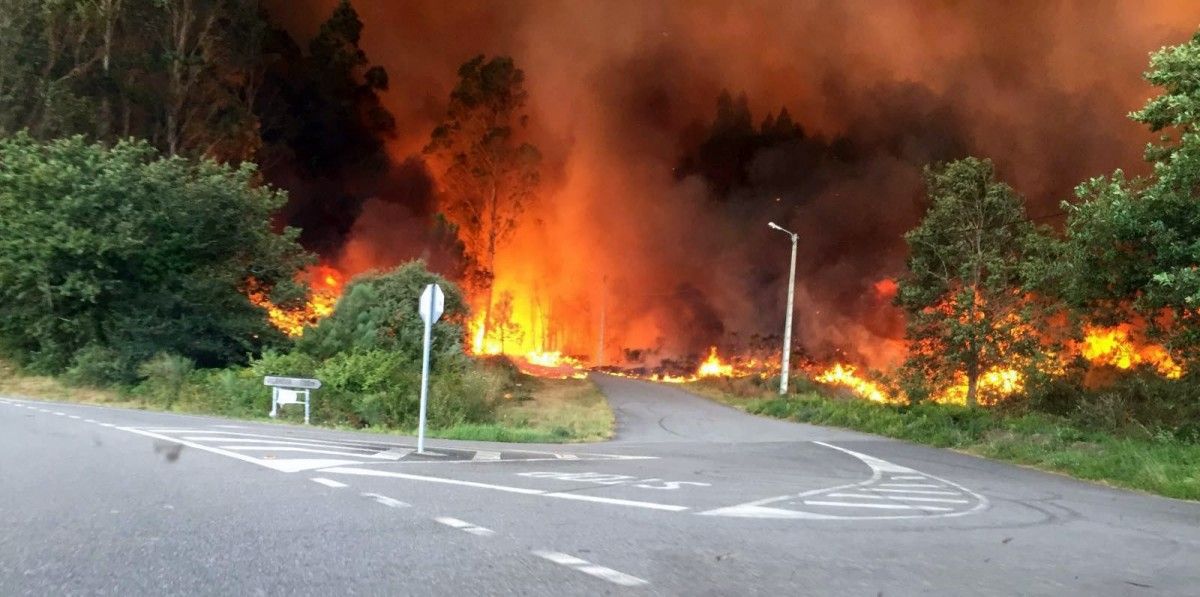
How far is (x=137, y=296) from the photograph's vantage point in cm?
2992

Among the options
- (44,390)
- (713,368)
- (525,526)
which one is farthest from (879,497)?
(713,368)

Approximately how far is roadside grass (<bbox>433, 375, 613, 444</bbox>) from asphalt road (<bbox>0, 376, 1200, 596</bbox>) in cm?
407

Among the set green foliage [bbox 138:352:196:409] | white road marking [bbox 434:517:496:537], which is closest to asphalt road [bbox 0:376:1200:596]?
white road marking [bbox 434:517:496:537]

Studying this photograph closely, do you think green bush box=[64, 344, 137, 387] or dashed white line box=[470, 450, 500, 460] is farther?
green bush box=[64, 344, 137, 387]

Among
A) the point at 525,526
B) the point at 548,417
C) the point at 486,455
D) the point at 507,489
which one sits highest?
the point at 525,526

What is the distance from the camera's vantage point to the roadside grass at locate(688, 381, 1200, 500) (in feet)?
54.0

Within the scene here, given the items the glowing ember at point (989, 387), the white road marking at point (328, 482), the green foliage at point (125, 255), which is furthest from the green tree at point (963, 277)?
the white road marking at point (328, 482)

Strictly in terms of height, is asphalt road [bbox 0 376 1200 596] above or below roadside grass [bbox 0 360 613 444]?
above

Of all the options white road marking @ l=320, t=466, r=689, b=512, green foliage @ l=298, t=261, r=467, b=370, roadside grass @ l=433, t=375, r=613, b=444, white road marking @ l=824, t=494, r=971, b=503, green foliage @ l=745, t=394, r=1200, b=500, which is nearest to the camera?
white road marking @ l=320, t=466, r=689, b=512

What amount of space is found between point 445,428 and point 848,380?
30.4 meters

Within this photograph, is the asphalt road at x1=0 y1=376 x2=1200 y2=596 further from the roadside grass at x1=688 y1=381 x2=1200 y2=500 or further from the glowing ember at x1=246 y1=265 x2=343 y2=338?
the glowing ember at x1=246 y1=265 x2=343 y2=338

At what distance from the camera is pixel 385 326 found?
1140 inches

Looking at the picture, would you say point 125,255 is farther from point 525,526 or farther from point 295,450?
point 525,526

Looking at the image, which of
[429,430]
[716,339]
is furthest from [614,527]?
[716,339]
